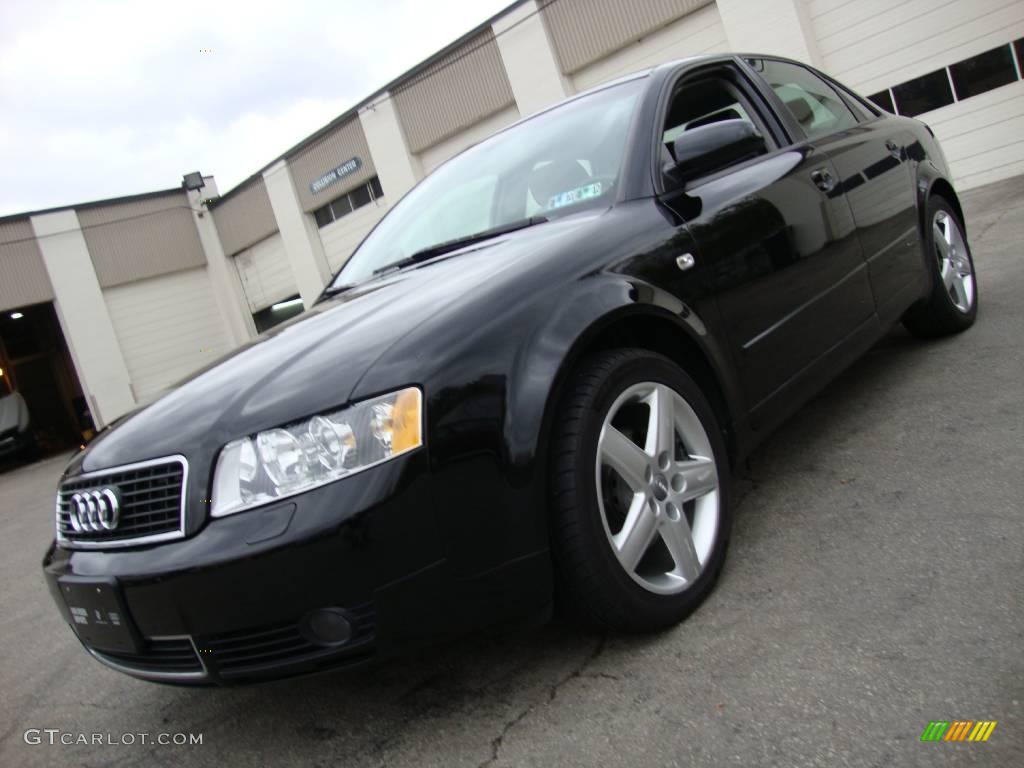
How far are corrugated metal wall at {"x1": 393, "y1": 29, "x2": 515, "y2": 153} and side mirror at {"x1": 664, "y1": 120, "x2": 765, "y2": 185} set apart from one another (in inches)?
524

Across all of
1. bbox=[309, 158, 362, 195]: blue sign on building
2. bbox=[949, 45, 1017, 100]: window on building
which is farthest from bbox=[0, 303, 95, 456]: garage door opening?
bbox=[949, 45, 1017, 100]: window on building

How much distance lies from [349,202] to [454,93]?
14.3 feet

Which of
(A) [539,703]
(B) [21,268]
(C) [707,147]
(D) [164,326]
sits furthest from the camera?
(D) [164,326]

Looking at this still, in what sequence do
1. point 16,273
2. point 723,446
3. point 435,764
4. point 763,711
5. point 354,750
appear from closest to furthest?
point 763,711
point 435,764
point 354,750
point 723,446
point 16,273

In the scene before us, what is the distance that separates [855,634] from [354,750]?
1.16 meters

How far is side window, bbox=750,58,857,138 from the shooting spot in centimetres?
340

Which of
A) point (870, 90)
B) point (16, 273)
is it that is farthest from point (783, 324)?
point (16, 273)

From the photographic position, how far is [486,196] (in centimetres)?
298

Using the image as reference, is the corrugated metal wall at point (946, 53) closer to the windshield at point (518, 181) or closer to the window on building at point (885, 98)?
the window on building at point (885, 98)

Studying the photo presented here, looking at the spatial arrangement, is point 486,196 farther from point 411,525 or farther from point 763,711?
point 763,711

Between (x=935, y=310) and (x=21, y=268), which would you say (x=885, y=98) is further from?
(x=21, y=268)

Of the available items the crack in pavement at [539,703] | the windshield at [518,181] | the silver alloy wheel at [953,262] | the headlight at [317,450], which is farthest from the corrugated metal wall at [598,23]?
the headlight at [317,450]

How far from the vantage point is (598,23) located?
13.5 m

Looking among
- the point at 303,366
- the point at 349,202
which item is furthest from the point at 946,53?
the point at 349,202
